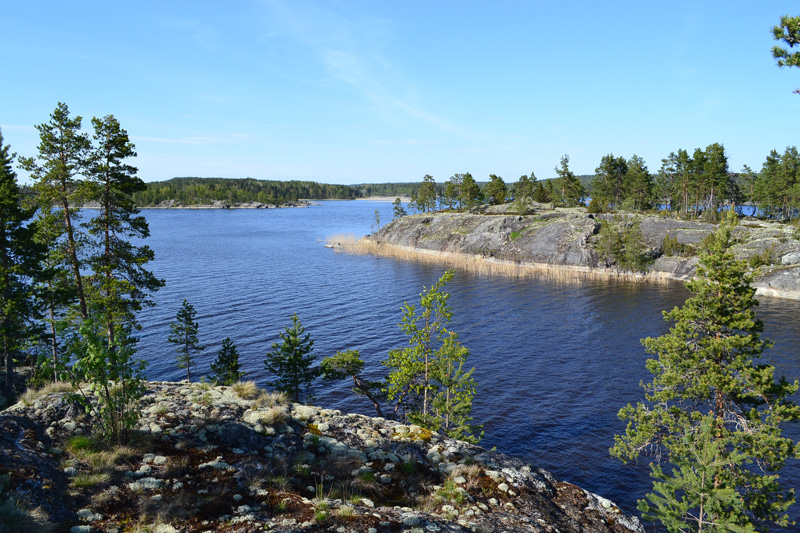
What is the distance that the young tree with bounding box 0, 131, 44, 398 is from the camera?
84.7ft

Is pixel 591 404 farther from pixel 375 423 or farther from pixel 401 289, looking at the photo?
Result: pixel 401 289

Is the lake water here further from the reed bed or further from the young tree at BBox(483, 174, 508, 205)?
the young tree at BBox(483, 174, 508, 205)

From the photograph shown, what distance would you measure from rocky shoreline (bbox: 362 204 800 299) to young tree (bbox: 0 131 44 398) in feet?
262

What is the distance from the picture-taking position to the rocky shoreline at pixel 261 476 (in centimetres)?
930

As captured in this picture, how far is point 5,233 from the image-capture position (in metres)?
26.1

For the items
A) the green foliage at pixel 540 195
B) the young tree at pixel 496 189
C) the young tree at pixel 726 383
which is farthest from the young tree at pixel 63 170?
the green foliage at pixel 540 195

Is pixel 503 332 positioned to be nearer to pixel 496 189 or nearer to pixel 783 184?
pixel 783 184

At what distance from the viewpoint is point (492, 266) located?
97688 millimetres

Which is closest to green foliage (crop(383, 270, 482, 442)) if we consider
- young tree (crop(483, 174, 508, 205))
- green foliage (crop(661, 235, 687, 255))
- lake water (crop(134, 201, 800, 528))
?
lake water (crop(134, 201, 800, 528))

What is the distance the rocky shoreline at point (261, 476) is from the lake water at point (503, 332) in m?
16.6

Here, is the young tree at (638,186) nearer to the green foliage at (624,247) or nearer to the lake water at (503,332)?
the green foliage at (624,247)

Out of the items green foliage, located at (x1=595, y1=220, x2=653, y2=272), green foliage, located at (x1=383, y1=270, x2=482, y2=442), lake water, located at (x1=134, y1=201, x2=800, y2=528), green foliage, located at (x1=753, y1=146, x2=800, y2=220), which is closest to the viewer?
green foliage, located at (x1=383, y1=270, x2=482, y2=442)

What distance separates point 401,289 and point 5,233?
180ft

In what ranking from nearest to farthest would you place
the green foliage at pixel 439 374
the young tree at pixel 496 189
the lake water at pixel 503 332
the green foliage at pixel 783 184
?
1. the green foliage at pixel 439 374
2. the lake water at pixel 503 332
3. the green foliage at pixel 783 184
4. the young tree at pixel 496 189
